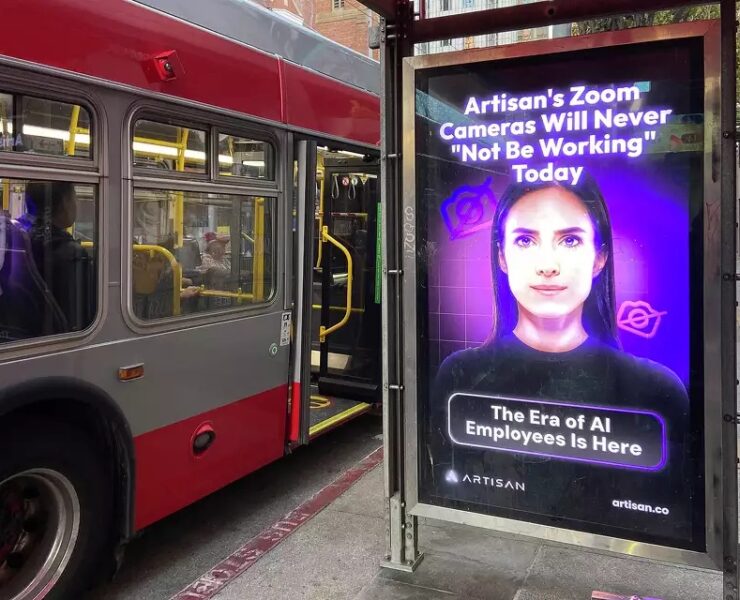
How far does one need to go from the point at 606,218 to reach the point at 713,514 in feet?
4.21

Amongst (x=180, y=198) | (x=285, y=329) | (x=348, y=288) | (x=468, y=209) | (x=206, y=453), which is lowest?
(x=206, y=453)

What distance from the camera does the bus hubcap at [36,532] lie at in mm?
3141

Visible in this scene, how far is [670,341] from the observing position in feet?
9.32

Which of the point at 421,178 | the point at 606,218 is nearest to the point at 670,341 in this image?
the point at 606,218

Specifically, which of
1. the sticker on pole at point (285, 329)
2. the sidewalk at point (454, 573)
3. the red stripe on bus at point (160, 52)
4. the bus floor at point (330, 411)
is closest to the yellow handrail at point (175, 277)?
the red stripe on bus at point (160, 52)

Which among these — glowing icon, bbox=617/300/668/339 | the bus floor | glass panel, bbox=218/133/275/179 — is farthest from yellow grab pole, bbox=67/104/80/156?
the bus floor

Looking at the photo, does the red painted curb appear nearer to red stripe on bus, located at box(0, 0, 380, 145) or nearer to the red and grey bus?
the red and grey bus

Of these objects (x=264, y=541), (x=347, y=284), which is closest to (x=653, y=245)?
(x=264, y=541)

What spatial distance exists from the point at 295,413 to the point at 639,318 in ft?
8.37

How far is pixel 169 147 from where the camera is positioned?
12.0 feet

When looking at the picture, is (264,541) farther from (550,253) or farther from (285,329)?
(550,253)

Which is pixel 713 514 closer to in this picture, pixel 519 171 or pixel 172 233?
pixel 519 171

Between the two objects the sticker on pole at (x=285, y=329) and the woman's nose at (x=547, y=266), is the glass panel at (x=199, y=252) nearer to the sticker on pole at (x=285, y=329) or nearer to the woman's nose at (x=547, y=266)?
the sticker on pole at (x=285, y=329)

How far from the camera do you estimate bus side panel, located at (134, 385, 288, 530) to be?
3.56 metres
